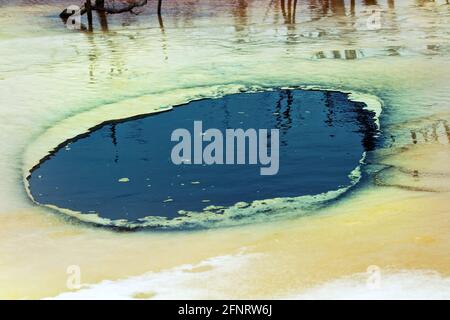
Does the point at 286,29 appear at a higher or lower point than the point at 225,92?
→ lower

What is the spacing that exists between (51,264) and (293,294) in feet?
5.47

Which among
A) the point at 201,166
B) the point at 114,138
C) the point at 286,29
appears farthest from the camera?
the point at 286,29

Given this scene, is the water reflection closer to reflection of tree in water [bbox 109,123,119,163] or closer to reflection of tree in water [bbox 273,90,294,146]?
reflection of tree in water [bbox 273,90,294,146]

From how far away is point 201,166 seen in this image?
675 cm

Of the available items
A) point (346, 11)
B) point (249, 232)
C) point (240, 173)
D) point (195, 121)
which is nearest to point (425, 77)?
point (195, 121)

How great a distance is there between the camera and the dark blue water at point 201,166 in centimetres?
600

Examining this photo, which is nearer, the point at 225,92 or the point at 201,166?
the point at 201,166

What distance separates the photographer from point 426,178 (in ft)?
19.7

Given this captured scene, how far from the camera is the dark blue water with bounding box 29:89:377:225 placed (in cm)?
600

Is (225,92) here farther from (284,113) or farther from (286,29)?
(286,29)

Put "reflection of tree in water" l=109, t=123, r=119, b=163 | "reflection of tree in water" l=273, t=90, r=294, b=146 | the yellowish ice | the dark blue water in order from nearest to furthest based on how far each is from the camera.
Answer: the yellowish ice
the dark blue water
"reflection of tree in water" l=109, t=123, r=119, b=163
"reflection of tree in water" l=273, t=90, r=294, b=146

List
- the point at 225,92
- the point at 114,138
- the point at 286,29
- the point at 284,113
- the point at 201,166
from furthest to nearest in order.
Answer: the point at 286,29 < the point at 225,92 < the point at 284,113 < the point at 114,138 < the point at 201,166

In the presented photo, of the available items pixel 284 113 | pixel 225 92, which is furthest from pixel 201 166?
pixel 225 92

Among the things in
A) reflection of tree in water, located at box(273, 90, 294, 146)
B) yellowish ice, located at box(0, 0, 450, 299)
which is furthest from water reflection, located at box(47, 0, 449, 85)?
reflection of tree in water, located at box(273, 90, 294, 146)
